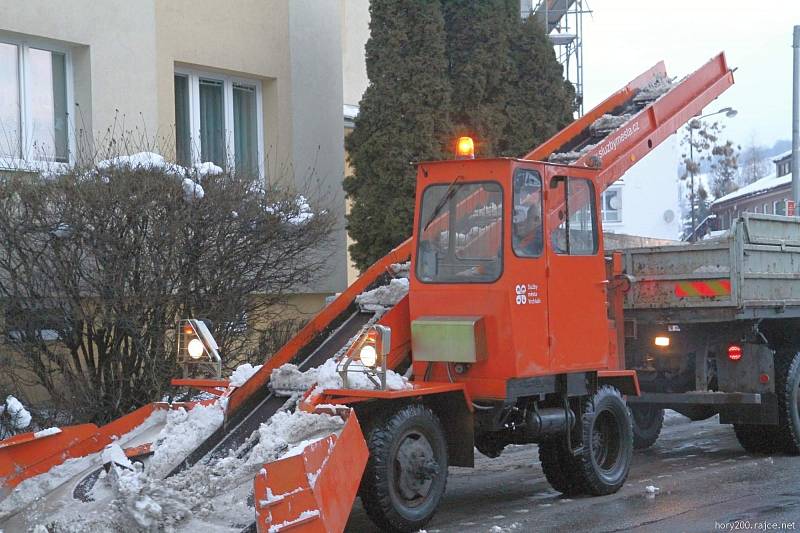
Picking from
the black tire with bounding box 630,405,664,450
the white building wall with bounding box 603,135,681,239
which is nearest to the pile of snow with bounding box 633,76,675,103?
the black tire with bounding box 630,405,664,450

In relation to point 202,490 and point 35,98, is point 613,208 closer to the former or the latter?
point 35,98

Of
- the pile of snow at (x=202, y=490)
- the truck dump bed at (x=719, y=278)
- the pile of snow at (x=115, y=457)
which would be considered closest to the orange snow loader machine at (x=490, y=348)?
the pile of snow at (x=202, y=490)

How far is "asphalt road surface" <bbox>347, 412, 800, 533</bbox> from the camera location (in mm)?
7824

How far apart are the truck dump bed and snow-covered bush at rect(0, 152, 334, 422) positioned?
3662 millimetres

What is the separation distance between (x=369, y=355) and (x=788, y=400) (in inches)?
219

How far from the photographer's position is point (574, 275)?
28.4 ft

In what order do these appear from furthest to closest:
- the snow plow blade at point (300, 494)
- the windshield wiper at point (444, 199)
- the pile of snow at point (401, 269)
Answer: the pile of snow at point (401, 269) < the windshield wiper at point (444, 199) < the snow plow blade at point (300, 494)

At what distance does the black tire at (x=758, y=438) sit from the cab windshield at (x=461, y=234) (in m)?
4.59

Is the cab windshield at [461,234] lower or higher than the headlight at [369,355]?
higher

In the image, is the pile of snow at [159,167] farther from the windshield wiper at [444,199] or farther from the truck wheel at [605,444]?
the truck wheel at [605,444]

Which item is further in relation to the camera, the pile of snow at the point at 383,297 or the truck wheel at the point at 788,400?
the truck wheel at the point at 788,400

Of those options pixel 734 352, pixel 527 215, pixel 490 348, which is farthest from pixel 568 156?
pixel 490 348

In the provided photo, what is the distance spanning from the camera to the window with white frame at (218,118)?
46.0 ft

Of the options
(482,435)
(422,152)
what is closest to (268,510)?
(482,435)
